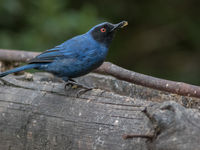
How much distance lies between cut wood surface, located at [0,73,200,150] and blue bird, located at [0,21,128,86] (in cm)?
25

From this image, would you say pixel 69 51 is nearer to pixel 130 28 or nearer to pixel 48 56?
pixel 48 56

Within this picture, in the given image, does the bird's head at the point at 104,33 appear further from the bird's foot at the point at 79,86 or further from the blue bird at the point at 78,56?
the bird's foot at the point at 79,86

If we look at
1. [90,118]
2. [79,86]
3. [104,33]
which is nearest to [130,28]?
[104,33]

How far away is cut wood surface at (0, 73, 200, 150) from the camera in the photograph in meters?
2.17

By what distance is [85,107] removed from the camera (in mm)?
2842

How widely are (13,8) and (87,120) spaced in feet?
12.9

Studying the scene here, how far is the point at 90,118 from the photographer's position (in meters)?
2.71

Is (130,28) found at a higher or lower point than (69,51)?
higher

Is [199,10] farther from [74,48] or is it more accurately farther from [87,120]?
[87,120]

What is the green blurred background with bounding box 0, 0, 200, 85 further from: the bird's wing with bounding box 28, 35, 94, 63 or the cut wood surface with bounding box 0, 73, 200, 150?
the cut wood surface with bounding box 0, 73, 200, 150

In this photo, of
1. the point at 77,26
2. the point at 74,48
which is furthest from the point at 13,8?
the point at 74,48

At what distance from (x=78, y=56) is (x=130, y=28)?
4268 millimetres

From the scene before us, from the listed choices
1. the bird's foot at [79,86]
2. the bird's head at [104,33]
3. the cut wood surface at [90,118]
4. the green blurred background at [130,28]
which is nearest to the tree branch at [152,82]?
the cut wood surface at [90,118]

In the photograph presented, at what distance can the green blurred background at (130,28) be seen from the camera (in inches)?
235
